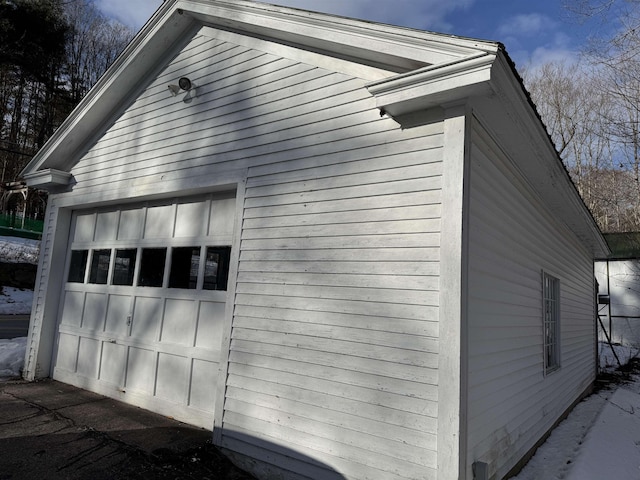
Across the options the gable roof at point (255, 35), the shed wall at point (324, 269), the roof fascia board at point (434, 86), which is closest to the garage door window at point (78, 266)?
the gable roof at point (255, 35)

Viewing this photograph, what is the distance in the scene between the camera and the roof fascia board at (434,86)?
2943 millimetres

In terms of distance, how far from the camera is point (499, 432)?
3.64 m

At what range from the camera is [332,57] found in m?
4.12

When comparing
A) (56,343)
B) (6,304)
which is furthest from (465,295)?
(6,304)

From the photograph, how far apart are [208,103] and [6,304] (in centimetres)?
1810

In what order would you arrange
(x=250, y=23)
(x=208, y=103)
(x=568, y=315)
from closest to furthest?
(x=250, y=23), (x=208, y=103), (x=568, y=315)

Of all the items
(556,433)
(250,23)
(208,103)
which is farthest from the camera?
(556,433)

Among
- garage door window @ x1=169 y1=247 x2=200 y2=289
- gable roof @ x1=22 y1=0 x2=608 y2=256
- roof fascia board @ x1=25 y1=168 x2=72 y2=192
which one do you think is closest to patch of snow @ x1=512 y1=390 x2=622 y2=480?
gable roof @ x1=22 y1=0 x2=608 y2=256

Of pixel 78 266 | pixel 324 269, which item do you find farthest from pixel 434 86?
pixel 78 266

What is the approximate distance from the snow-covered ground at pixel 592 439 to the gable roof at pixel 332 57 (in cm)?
311

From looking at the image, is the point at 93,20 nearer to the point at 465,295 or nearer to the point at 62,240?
the point at 62,240

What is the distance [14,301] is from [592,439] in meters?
21.4

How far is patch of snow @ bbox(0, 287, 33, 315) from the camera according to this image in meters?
17.7

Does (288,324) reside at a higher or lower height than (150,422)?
higher
